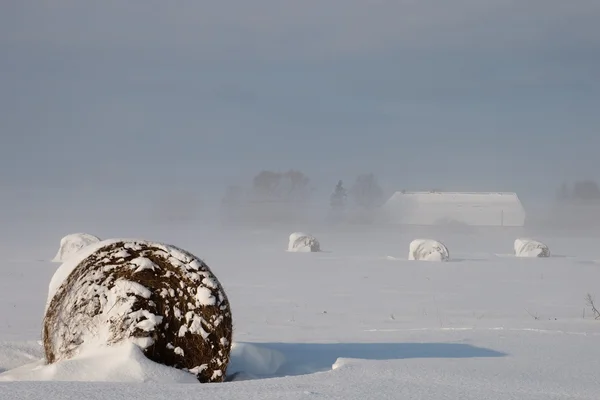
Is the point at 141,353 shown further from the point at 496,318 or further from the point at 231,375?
the point at 496,318

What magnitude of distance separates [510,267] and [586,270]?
79.5 inches

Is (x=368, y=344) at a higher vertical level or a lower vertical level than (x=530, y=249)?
lower

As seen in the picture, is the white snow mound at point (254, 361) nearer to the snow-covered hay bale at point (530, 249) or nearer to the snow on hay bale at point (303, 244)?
the snow-covered hay bale at point (530, 249)

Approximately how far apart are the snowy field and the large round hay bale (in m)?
0.23

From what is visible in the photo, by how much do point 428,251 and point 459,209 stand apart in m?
47.1

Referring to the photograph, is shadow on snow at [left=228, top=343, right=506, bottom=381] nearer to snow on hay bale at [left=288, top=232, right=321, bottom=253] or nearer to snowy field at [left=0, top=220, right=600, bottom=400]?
snowy field at [left=0, top=220, right=600, bottom=400]

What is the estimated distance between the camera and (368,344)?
8.03 meters

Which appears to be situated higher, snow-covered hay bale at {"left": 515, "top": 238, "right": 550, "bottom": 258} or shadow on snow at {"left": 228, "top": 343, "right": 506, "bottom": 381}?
snow-covered hay bale at {"left": 515, "top": 238, "right": 550, "bottom": 258}

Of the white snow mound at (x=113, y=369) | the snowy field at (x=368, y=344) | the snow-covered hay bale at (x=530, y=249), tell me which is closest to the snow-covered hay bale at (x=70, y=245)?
the snowy field at (x=368, y=344)

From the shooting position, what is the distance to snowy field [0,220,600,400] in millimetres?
5340

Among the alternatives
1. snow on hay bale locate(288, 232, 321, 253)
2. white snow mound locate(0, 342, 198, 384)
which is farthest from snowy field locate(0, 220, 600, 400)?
snow on hay bale locate(288, 232, 321, 253)

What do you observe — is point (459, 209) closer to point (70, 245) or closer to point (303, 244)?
point (303, 244)

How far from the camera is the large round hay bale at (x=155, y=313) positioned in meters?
6.25

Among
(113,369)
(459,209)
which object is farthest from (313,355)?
(459,209)
